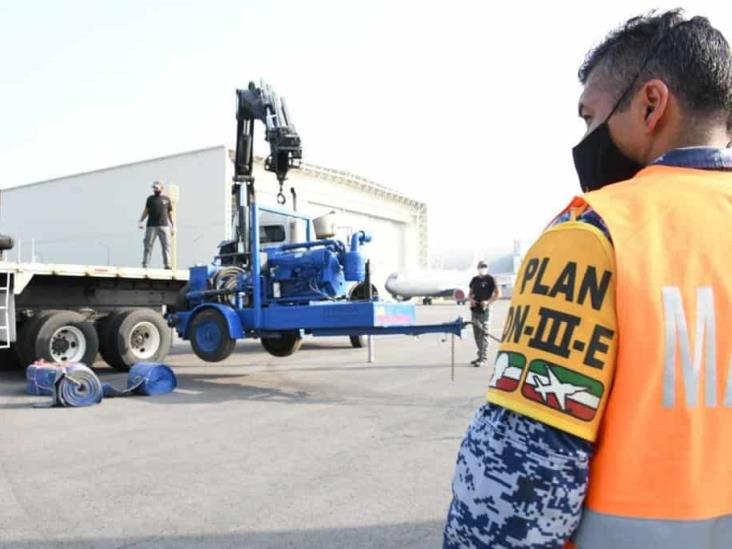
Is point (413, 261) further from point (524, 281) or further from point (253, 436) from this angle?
point (524, 281)

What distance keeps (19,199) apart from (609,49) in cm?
4077

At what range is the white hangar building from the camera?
29.6m

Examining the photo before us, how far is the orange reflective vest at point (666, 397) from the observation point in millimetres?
1025

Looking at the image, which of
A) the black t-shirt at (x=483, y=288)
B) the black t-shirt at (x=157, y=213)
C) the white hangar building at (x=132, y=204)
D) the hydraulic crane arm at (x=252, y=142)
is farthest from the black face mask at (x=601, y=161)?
the white hangar building at (x=132, y=204)

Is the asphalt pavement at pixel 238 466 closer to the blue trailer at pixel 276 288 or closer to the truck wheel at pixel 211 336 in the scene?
the truck wheel at pixel 211 336

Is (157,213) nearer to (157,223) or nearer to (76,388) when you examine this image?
(157,223)

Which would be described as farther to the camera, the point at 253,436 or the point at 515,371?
the point at 253,436

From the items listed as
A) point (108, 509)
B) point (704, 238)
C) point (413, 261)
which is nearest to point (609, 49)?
point (704, 238)

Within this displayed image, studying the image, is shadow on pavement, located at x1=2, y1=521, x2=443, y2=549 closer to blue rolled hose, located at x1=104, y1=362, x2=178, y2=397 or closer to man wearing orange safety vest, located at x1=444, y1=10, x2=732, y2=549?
man wearing orange safety vest, located at x1=444, y1=10, x2=732, y2=549

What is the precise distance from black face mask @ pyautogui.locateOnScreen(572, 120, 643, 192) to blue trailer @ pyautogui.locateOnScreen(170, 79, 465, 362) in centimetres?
660

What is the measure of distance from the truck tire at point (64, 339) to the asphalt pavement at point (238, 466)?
66 centimetres

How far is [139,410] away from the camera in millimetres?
7008

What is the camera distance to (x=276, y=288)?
30.3 feet

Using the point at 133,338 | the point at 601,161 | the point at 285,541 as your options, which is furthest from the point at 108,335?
the point at 601,161
